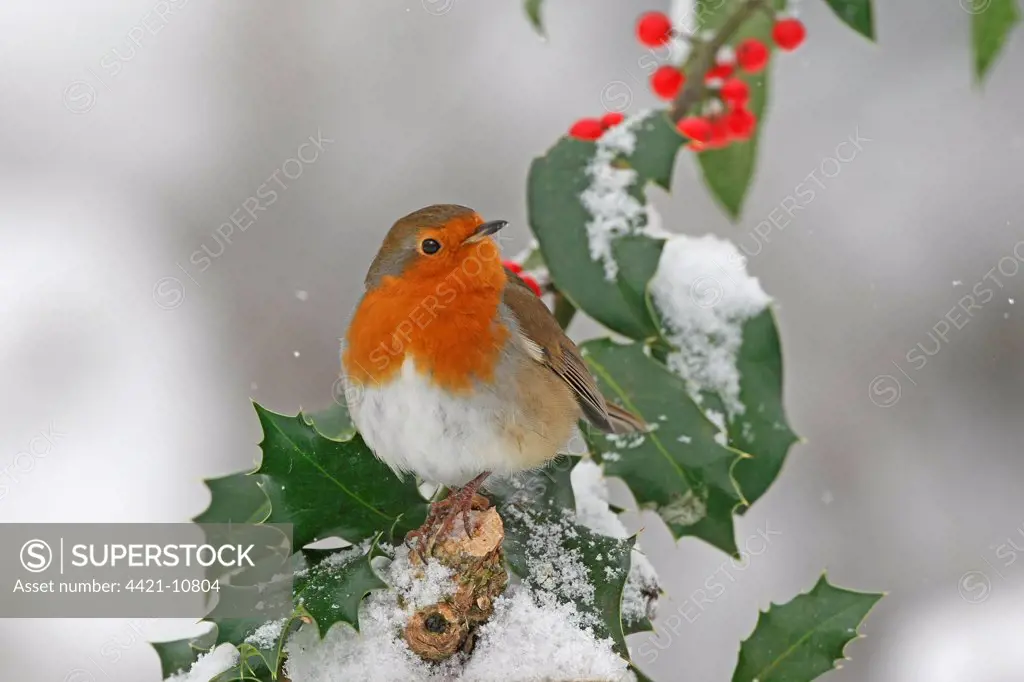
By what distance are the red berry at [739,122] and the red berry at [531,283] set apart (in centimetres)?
51

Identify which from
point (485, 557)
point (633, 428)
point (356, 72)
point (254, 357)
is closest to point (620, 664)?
point (485, 557)

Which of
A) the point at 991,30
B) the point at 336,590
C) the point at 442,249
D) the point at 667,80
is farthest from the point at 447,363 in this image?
the point at 991,30

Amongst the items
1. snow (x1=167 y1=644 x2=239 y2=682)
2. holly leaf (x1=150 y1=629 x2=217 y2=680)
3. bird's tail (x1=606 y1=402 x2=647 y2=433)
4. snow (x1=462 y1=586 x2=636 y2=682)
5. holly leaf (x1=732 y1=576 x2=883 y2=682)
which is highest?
bird's tail (x1=606 y1=402 x2=647 y2=433)

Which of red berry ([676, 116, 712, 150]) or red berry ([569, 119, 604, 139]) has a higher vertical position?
red berry ([569, 119, 604, 139])

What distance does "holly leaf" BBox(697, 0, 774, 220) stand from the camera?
214cm

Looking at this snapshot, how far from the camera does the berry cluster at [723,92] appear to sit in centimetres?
204

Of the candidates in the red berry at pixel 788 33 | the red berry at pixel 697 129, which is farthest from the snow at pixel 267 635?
the red berry at pixel 788 33

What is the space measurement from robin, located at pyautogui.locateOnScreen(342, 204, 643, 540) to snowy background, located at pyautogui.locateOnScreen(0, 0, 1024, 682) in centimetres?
218

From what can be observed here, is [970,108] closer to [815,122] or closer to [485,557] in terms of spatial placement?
[815,122]

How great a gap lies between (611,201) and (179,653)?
1.09 metres

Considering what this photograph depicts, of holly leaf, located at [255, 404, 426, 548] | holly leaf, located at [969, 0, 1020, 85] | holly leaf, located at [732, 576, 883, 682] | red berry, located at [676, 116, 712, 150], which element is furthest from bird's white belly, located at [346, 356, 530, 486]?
holly leaf, located at [969, 0, 1020, 85]

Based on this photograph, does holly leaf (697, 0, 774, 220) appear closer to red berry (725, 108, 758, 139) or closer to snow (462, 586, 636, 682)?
red berry (725, 108, 758, 139)

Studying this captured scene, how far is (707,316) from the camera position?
2.02 m

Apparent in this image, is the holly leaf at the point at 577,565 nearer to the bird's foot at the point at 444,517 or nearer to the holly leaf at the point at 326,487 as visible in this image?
the bird's foot at the point at 444,517
